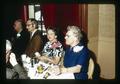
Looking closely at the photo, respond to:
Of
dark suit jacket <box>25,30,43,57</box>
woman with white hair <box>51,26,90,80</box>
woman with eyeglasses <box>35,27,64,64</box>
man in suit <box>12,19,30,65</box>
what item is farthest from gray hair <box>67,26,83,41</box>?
man in suit <box>12,19,30,65</box>

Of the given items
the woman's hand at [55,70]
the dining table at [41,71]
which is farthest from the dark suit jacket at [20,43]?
Result: the woman's hand at [55,70]

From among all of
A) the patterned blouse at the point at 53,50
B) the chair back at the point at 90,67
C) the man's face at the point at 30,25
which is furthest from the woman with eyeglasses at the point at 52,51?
the chair back at the point at 90,67

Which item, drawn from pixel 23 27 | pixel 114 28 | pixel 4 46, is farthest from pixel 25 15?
pixel 114 28

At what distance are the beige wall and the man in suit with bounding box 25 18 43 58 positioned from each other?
48 cm

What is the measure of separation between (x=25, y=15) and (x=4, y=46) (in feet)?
1.22

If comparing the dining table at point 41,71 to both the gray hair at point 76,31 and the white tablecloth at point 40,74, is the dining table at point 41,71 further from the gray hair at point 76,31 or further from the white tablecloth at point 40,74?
the gray hair at point 76,31

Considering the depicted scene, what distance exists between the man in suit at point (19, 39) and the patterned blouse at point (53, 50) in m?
0.20

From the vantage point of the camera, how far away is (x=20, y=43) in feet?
11.6

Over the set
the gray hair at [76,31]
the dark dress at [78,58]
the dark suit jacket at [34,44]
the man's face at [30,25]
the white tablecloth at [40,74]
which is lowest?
the white tablecloth at [40,74]

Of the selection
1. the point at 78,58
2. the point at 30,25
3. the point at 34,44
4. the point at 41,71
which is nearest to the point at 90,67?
the point at 78,58

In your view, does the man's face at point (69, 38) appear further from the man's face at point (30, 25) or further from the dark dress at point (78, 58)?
the man's face at point (30, 25)

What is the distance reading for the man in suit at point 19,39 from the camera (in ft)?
11.6

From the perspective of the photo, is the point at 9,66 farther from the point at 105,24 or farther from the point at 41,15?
the point at 105,24

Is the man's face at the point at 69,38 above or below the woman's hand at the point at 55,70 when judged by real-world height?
above
